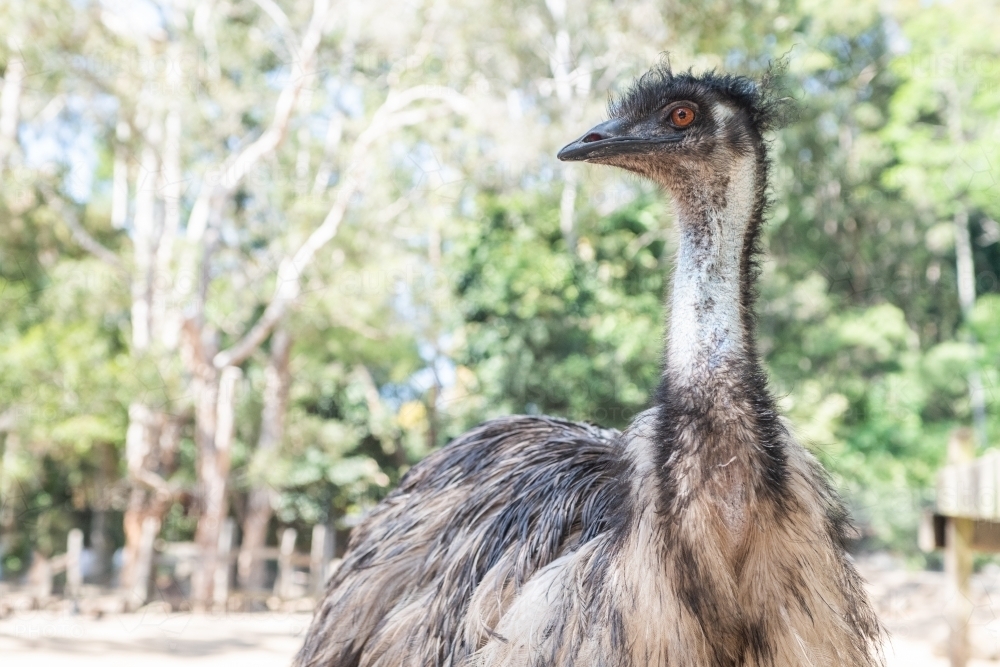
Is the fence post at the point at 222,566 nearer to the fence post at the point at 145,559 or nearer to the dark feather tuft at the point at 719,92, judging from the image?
the fence post at the point at 145,559

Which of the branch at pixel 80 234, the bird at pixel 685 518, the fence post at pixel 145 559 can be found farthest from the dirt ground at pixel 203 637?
the branch at pixel 80 234

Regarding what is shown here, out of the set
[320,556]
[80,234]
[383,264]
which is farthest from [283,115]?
[320,556]

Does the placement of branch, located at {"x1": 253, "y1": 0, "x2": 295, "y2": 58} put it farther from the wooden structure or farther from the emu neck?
the emu neck

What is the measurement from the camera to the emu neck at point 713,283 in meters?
1.96

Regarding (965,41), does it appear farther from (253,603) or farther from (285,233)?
(253,603)

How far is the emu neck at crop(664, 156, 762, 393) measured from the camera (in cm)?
196

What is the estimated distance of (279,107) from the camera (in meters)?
14.8

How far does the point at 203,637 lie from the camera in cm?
1002

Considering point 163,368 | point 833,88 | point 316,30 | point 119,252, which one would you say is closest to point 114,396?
point 163,368

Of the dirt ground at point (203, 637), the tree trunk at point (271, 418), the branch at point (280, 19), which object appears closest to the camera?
the dirt ground at point (203, 637)

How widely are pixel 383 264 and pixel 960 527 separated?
11.4 m

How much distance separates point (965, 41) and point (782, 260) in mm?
7291

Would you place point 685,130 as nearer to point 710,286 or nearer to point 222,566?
point 710,286

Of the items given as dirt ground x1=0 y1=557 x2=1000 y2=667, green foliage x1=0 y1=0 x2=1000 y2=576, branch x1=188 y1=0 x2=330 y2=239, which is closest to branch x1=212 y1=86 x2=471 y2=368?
green foliage x1=0 y1=0 x2=1000 y2=576
